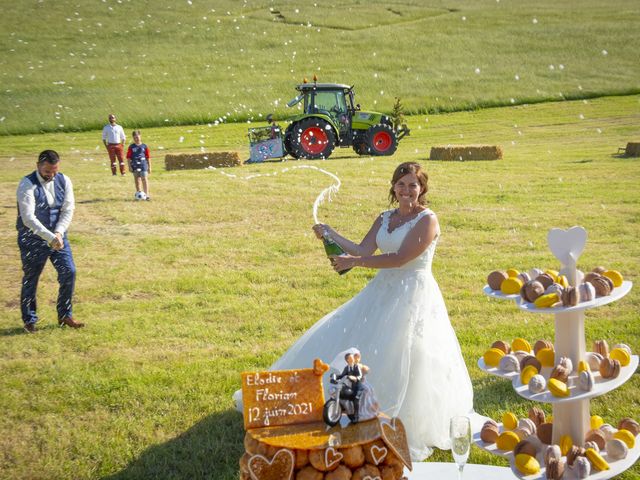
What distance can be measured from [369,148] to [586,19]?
103 ft

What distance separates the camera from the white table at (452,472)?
17.5ft

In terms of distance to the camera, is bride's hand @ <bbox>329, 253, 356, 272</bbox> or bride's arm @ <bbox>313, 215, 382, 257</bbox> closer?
bride's hand @ <bbox>329, 253, 356, 272</bbox>

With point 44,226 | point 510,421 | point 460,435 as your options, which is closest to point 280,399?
point 460,435

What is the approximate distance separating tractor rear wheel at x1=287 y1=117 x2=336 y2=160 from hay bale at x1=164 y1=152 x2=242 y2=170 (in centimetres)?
168

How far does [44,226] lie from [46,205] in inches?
8.6

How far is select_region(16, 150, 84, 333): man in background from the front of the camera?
862 centimetres

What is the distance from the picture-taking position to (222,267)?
11.7 meters

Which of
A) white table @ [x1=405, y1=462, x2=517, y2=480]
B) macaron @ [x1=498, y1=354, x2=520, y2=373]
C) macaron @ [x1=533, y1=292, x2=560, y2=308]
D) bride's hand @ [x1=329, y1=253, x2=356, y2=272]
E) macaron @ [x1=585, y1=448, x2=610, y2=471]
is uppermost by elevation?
bride's hand @ [x1=329, y1=253, x2=356, y2=272]

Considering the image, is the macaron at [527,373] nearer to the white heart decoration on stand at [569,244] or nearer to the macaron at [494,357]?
the macaron at [494,357]

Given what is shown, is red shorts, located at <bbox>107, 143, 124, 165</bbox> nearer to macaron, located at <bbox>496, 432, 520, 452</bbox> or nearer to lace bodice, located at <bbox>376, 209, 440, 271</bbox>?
lace bodice, located at <bbox>376, 209, 440, 271</bbox>

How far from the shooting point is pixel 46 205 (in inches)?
344

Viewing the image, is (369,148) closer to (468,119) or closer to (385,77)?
(468,119)

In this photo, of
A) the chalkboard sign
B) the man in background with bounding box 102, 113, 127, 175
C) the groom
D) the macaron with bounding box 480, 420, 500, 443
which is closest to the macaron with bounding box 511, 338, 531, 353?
the macaron with bounding box 480, 420, 500, 443

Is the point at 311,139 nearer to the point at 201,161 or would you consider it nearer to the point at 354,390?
the point at 201,161
